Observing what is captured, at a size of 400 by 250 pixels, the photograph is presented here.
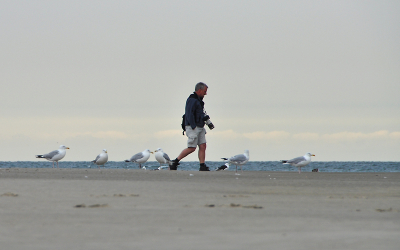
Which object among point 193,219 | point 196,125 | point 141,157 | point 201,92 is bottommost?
point 193,219

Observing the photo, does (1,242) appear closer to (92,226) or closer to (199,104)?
(92,226)

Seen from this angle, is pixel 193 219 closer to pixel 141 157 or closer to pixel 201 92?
pixel 201 92

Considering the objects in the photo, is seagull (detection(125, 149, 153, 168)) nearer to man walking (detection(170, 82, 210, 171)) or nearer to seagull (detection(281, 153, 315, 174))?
seagull (detection(281, 153, 315, 174))

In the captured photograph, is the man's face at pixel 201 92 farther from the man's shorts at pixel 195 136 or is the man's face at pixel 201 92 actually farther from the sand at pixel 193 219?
the sand at pixel 193 219

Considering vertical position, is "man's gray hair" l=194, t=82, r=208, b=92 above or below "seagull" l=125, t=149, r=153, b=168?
above

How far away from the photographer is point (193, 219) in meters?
4.75

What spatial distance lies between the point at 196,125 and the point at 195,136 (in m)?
0.29

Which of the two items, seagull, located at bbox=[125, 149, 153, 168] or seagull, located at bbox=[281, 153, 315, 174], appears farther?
seagull, located at bbox=[125, 149, 153, 168]

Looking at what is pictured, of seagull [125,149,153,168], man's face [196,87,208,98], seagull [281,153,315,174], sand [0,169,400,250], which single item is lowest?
sand [0,169,400,250]

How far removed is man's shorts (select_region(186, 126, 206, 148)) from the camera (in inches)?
569

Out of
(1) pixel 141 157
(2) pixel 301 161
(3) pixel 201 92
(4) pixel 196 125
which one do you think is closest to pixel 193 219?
(4) pixel 196 125

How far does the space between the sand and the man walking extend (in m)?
6.94

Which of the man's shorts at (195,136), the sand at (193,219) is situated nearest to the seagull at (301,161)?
the man's shorts at (195,136)

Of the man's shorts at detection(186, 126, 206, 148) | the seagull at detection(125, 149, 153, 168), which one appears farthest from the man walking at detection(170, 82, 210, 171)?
the seagull at detection(125, 149, 153, 168)
